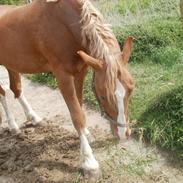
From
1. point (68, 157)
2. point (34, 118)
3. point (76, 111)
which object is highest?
point (76, 111)

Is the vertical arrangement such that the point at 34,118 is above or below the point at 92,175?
above

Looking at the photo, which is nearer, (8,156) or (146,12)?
(8,156)

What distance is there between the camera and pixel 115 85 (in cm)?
327

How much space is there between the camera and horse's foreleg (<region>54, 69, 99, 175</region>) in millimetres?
3742

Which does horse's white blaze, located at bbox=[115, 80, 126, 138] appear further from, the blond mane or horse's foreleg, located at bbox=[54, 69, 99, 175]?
horse's foreleg, located at bbox=[54, 69, 99, 175]

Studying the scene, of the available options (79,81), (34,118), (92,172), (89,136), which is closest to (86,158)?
(92,172)

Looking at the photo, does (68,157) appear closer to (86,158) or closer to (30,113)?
(86,158)

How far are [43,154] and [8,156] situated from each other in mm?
333

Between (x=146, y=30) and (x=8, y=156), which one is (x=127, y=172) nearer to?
(x=8, y=156)

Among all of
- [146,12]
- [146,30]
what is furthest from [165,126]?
[146,12]

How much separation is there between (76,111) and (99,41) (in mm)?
678

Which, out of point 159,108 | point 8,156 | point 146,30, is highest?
point 146,30

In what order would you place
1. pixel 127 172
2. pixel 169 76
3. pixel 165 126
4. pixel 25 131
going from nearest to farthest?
1. pixel 127 172
2. pixel 165 126
3. pixel 25 131
4. pixel 169 76

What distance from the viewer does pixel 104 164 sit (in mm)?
4031
